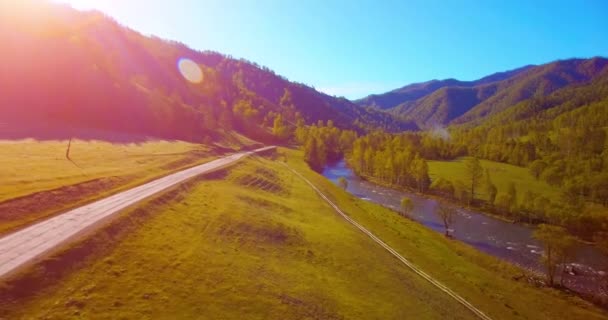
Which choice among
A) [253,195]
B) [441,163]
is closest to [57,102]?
[253,195]

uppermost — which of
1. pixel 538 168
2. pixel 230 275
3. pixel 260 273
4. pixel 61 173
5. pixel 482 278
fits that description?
pixel 538 168

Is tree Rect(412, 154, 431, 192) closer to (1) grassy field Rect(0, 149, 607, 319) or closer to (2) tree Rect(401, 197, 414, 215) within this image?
(2) tree Rect(401, 197, 414, 215)

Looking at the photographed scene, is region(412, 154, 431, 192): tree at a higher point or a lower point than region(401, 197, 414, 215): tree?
higher

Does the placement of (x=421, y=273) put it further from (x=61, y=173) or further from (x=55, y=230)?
(x=61, y=173)

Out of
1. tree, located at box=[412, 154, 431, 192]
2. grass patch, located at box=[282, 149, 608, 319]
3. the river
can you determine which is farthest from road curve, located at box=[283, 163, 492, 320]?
tree, located at box=[412, 154, 431, 192]

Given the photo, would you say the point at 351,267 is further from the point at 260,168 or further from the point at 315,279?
the point at 260,168

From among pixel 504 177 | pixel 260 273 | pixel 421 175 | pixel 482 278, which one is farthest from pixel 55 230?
pixel 504 177

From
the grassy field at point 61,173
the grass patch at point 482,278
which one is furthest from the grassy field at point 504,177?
the grassy field at point 61,173
